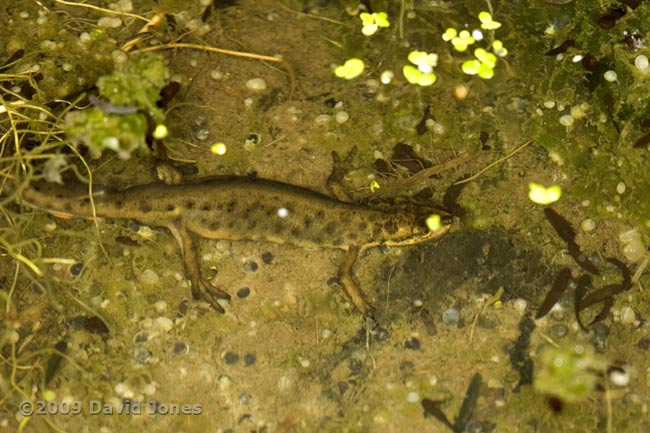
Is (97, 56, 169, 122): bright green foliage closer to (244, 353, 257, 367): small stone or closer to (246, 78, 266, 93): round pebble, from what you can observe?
(246, 78, 266, 93): round pebble

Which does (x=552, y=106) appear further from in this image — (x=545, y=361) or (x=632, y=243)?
(x=545, y=361)

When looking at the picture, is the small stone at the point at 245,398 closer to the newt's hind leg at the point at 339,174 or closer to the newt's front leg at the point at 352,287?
the newt's front leg at the point at 352,287

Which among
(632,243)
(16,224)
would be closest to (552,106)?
(632,243)

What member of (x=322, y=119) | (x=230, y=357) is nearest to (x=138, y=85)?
(x=322, y=119)

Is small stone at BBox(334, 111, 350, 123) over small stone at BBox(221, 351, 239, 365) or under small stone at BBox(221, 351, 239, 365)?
over

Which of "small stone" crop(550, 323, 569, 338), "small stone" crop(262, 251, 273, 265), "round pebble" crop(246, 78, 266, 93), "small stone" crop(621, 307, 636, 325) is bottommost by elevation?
"small stone" crop(550, 323, 569, 338)

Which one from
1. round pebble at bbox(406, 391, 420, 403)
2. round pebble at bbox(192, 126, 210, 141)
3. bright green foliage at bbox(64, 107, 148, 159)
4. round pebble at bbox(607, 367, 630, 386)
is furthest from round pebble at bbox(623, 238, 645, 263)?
bright green foliage at bbox(64, 107, 148, 159)

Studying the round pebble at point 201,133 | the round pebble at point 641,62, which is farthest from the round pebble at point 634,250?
the round pebble at point 201,133
